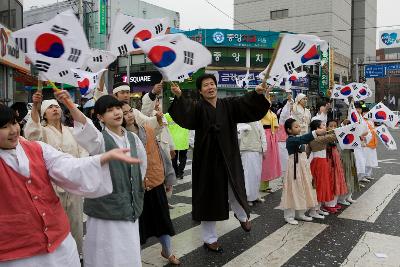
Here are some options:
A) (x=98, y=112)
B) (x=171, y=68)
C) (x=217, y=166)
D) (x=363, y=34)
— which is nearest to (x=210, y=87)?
(x=171, y=68)

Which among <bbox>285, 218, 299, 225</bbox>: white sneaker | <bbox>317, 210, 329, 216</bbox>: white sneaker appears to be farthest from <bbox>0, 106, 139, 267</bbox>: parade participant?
<bbox>317, 210, 329, 216</bbox>: white sneaker

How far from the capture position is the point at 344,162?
6.85 meters

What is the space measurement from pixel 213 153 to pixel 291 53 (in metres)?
1.39

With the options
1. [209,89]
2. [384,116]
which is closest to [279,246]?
[209,89]

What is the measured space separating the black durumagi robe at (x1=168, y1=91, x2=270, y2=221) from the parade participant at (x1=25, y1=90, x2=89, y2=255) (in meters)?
1.18

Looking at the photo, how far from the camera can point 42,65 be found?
3141 mm

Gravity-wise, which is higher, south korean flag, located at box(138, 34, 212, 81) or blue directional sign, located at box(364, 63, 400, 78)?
blue directional sign, located at box(364, 63, 400, 78)

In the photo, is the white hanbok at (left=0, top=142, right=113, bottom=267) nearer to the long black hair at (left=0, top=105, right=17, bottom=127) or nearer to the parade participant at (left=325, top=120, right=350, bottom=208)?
the long black hair at (left=0, top=105, right=17, bottom=127)

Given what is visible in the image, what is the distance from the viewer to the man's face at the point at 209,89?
4613 millimetres

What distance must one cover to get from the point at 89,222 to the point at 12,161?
3.63 feet

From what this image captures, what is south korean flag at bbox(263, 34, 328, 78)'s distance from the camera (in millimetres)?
4062

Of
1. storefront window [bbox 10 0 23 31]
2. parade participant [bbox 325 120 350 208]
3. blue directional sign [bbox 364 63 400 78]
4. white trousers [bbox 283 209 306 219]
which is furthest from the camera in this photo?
blue directional sign [bbox 364 63 400 78]

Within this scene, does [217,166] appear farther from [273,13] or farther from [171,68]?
[273,13]

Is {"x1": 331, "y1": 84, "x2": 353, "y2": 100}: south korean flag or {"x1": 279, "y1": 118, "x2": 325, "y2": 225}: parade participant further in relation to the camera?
{"x1": 331, "y1": 84, "x2": 353, "y2": 100}: south korean flag
